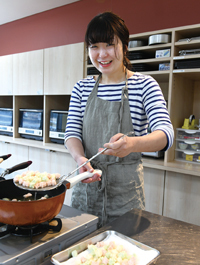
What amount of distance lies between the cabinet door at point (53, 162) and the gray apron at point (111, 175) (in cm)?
141

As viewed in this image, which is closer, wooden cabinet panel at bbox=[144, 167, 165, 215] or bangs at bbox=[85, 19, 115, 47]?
bangs at bbox=[85, 19, 115, 47]

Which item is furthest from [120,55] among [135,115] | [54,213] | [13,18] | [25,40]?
[13,18]

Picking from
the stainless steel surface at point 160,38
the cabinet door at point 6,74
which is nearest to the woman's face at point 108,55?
the stainless steel surface at point 160,38

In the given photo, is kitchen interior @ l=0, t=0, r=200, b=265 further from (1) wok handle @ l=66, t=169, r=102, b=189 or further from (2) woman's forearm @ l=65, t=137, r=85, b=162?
(2) woman's forearm @ l=65, t=137, r=85, b=162

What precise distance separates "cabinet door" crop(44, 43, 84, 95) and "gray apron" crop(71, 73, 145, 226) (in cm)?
144

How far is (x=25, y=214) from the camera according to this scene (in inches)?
25.3

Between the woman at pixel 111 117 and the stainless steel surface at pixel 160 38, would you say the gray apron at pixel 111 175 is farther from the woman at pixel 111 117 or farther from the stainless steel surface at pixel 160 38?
the stainless steel surface at pixel 160 38

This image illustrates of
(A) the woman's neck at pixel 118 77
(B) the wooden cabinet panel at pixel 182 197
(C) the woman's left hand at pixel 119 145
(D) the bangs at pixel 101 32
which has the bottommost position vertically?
(B) the wooden cabinet panel at pixel 182 197

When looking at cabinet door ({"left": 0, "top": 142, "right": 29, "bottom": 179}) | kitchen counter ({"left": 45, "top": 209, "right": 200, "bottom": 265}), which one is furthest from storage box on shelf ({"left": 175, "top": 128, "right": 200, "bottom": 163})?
cabinet door ({"left": 0, "top": 142, "right": 29, "bottom": 179})

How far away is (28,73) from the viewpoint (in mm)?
3062

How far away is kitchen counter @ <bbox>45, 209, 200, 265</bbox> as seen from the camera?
0.69m

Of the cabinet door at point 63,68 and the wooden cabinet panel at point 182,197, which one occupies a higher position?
the cabinet door at point 63,68

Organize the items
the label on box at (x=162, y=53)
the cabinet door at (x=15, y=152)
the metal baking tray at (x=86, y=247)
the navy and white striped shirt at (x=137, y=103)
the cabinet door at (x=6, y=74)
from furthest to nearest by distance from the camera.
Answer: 1. the cabinet door at (x=6, y=74)
2. the cabinet door at (x=15, y=152)
3. the label on box at (x=162, y=53)
4. the navy and white striped shirt at (x=137, y=103)
5. the metal baking tray at (x=86, y=247)

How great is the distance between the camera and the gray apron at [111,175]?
1.14 m
